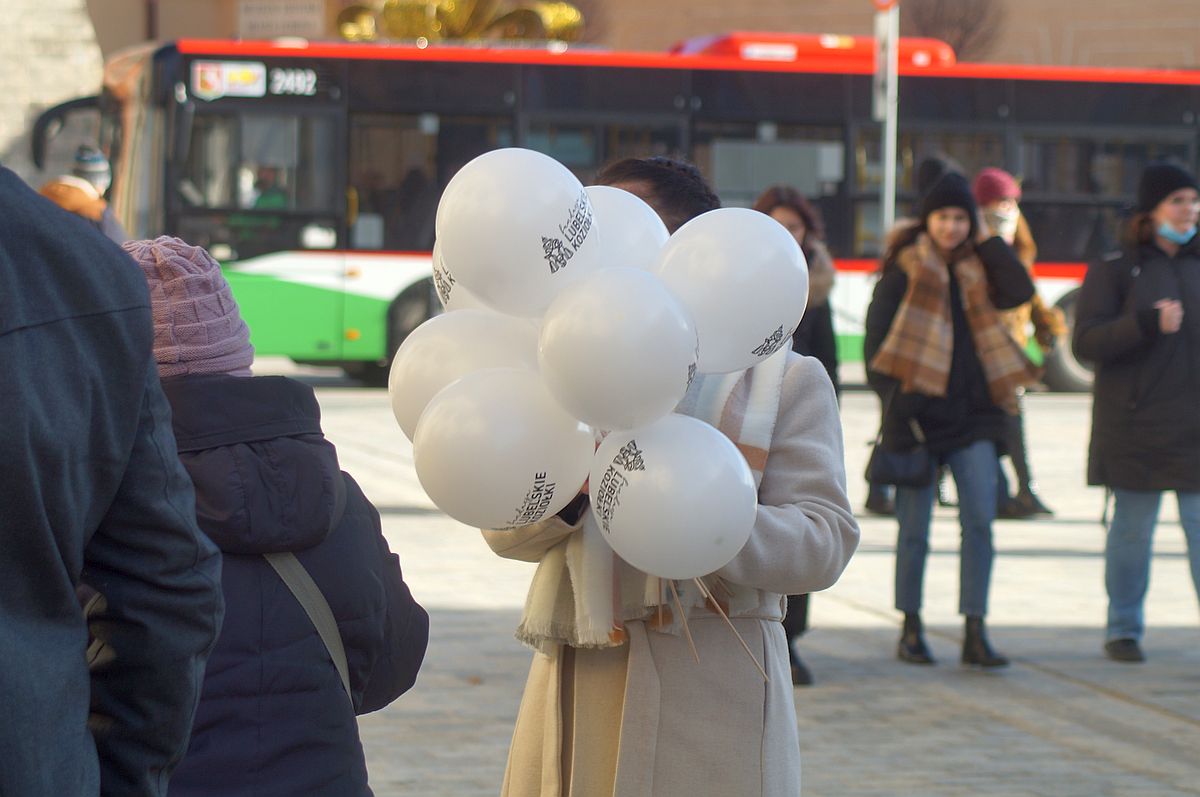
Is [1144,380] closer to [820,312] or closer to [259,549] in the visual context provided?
[820,312]

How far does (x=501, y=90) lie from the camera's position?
58.7 ft

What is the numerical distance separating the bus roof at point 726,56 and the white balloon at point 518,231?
49.6ft

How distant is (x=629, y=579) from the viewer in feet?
8.98

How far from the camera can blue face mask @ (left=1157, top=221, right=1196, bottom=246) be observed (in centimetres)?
677

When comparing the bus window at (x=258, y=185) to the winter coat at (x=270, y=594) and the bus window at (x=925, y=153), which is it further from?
the winter coat at (x=270, y=594)

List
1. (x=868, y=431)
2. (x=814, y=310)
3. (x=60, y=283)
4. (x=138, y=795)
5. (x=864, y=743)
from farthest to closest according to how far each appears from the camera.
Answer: (x=868, y=431) < (x=814, y=310) < (x=864, y=743) < (x=138, y=795) < (x=60, y=283)

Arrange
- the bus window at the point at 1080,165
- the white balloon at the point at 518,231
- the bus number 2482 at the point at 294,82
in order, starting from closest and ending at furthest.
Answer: the white balloon at the point at 518,231 < the bus number 2482 at the point at 294,82 < the bus window at the point at 1080,165

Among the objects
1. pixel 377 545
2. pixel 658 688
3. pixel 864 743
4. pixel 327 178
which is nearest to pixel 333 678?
pixel 377 545

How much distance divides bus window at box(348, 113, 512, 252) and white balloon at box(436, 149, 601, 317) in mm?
15050

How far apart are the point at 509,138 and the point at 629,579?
15.5 metres

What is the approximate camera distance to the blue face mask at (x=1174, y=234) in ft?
22.2

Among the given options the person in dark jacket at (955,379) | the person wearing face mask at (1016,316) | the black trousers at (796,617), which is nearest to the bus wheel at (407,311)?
the person wearing face mask at (1016,316)

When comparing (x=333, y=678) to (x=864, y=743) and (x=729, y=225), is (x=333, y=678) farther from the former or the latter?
(x=864, y=743)

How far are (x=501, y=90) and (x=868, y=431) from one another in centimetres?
581
